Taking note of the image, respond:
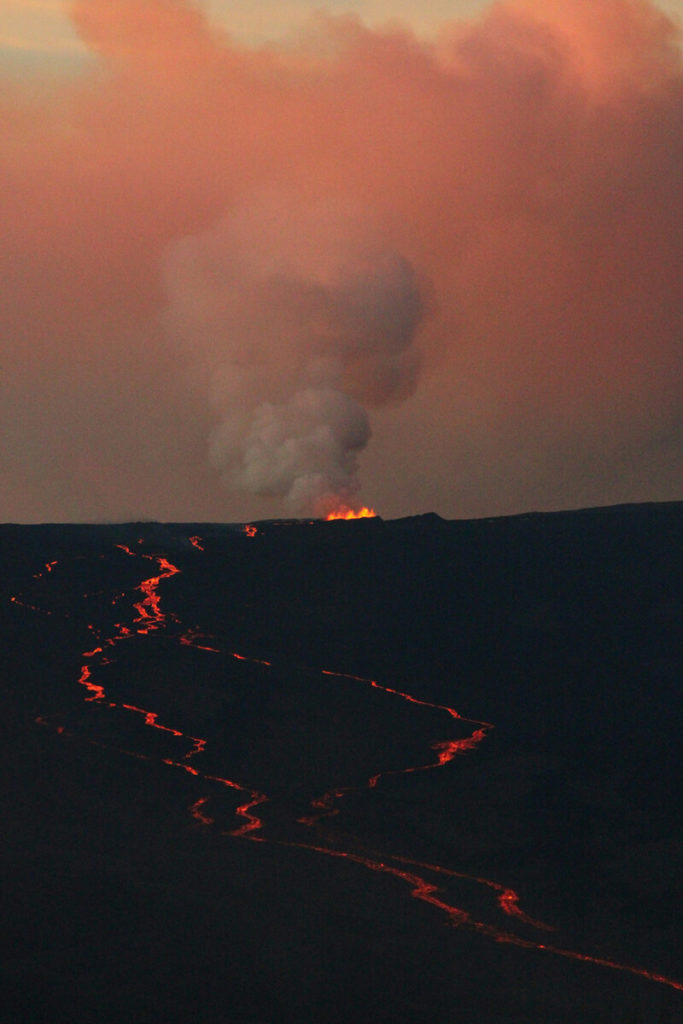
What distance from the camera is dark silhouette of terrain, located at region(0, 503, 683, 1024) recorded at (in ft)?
78.0

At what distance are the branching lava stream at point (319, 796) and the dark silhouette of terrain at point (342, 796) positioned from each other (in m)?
0.11

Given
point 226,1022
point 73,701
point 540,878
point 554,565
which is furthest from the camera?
point 554,565

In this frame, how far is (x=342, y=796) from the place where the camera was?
1394 inches

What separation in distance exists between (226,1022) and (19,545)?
61.1m

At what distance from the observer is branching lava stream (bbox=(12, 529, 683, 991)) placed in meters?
27.1

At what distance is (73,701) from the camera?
44.6 metres

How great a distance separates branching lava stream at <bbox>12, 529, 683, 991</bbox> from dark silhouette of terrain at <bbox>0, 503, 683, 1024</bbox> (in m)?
0.11

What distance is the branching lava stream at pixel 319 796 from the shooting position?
89.0ft

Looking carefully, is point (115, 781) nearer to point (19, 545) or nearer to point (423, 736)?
point (423, 736)

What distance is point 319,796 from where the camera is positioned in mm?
35312

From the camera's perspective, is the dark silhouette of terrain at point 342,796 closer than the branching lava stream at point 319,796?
Yes

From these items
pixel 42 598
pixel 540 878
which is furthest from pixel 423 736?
pixel 42 598

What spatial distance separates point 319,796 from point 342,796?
53 cm

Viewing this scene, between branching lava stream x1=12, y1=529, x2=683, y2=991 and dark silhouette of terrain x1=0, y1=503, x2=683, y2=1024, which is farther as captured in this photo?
branching lava stream x1=12, y1=529, x2=683, y2=991
